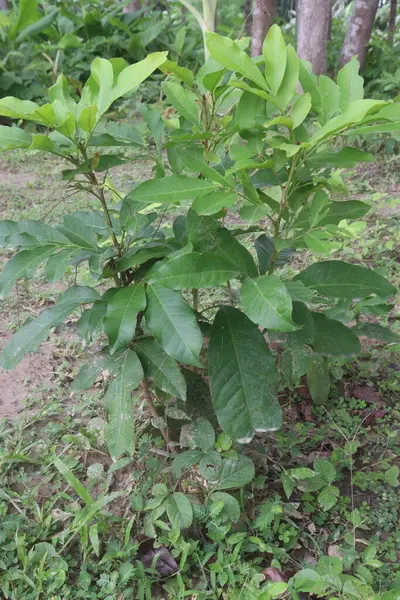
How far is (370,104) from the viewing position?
3.05ft

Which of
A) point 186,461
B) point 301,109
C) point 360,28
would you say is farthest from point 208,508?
point 360,28

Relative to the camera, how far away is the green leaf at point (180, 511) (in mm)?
1415

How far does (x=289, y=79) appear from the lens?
3.56 feet

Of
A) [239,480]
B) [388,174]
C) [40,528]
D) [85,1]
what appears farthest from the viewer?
A: [85,1]

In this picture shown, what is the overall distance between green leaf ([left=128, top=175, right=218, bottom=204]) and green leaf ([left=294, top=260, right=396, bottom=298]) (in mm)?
407

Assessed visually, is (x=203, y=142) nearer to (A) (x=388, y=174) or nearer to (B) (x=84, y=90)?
(B) (x=84, y=90)

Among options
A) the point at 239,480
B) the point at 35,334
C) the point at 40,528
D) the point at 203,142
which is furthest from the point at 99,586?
the point at 203,142

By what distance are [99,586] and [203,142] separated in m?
1.26

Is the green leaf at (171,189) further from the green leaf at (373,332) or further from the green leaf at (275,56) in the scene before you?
the green leaf at (373,332)

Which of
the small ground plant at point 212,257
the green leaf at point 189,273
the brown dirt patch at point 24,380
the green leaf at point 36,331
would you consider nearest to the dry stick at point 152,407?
the small ground plant at point 212,257

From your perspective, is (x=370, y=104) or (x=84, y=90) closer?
(x=370, y=104)

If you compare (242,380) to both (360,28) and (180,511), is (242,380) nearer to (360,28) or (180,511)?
(180,511)

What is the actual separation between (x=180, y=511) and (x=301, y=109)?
1.12 metres

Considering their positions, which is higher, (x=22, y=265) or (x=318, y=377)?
(x=22, y=265)
